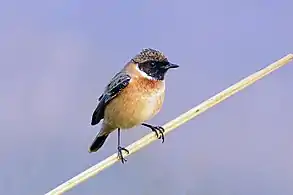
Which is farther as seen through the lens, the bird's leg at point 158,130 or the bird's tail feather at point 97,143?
the bird's tail feather at point 97,143

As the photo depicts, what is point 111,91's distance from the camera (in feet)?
4.54

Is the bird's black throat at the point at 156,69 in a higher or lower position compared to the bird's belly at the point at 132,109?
higher

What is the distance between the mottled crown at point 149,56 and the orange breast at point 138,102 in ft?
0.13

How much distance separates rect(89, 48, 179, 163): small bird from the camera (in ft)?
4.35

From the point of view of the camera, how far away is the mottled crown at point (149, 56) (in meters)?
1.35

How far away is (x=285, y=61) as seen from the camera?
1.13 meters

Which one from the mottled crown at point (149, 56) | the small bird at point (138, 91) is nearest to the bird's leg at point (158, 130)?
→ the small bird at point (138, 91)

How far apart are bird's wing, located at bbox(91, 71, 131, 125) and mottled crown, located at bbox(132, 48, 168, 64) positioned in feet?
0.13

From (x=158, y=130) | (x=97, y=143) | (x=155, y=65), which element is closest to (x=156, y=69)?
(x=155, y=65)

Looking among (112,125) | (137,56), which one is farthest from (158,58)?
(112,125)

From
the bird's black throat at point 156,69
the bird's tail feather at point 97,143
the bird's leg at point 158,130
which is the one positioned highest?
the bird's tail feather at point 97,143

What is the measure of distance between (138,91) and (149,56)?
7cm

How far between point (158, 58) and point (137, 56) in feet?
0.17

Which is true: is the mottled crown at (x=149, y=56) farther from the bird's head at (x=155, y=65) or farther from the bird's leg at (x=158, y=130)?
the bird's leg at (x=158, y=130)
